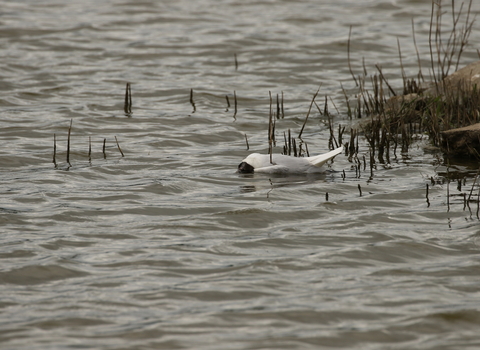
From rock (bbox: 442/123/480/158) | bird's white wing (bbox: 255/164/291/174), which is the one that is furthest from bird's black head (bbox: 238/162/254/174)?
rock (bbox: 442/123/480/158)

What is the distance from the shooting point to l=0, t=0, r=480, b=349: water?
4.21 metres

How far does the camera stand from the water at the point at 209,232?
4.21 meters

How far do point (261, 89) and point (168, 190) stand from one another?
18.2ft

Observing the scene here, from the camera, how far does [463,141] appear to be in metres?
7.62

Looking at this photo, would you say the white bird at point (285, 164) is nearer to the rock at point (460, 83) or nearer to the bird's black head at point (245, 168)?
the bird's black head at point (245, 168)

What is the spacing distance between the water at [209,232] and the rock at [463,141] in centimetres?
21

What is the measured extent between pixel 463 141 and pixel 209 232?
3331mm

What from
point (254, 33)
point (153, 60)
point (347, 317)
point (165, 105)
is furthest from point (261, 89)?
point (347, 317)

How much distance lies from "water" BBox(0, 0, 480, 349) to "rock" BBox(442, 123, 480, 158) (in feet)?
0.69

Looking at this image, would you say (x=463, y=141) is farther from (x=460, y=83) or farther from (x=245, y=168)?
(x=245, y=168)

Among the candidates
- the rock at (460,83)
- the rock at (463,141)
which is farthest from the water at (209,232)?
the rock at (460,83)

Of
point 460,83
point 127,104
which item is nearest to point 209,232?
point 460,83

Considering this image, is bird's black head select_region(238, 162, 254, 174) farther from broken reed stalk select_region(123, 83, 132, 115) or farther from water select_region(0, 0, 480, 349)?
broken reed stalk select_region(123, 83, 132, 115)

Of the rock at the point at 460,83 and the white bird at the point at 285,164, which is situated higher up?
the rock at the point at 460,83
